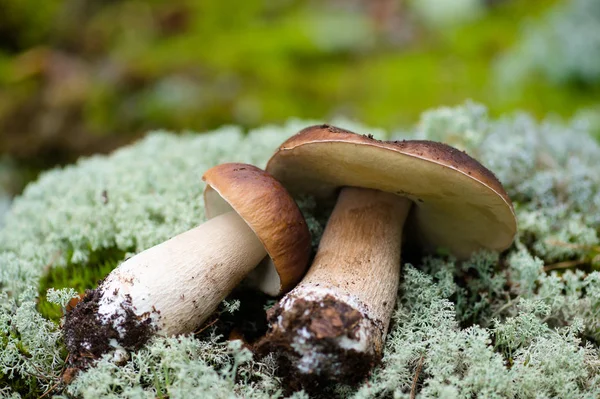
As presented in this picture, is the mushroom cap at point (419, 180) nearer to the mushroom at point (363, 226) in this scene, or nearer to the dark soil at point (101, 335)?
the mushroom at point (363, 226)

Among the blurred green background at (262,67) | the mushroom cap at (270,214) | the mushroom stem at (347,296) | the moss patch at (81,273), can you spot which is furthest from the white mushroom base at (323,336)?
the blurred green background at (262,67)

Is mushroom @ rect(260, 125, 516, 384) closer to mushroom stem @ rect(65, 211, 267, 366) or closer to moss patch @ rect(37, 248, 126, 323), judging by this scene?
mushroom stem @ rect(65, 211, 267, 366)

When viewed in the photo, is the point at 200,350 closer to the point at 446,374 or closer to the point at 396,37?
the point at 446,374

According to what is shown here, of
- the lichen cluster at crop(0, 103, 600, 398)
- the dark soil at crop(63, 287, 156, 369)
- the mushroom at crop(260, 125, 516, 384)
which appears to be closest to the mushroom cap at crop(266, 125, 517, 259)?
the mushroom at crop(260, 125, 516, 384)

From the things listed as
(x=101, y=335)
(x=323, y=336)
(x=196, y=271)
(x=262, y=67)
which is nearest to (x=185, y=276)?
(x=196, y=271)

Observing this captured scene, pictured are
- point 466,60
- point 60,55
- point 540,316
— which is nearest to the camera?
point 540,316

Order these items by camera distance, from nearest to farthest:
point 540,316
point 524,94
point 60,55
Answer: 1. point 540,316
2. point 524,94
3. point 60,55

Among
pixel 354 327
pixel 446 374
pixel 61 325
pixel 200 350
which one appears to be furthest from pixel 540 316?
pixel 61 325

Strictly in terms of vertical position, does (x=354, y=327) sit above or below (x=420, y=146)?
below
